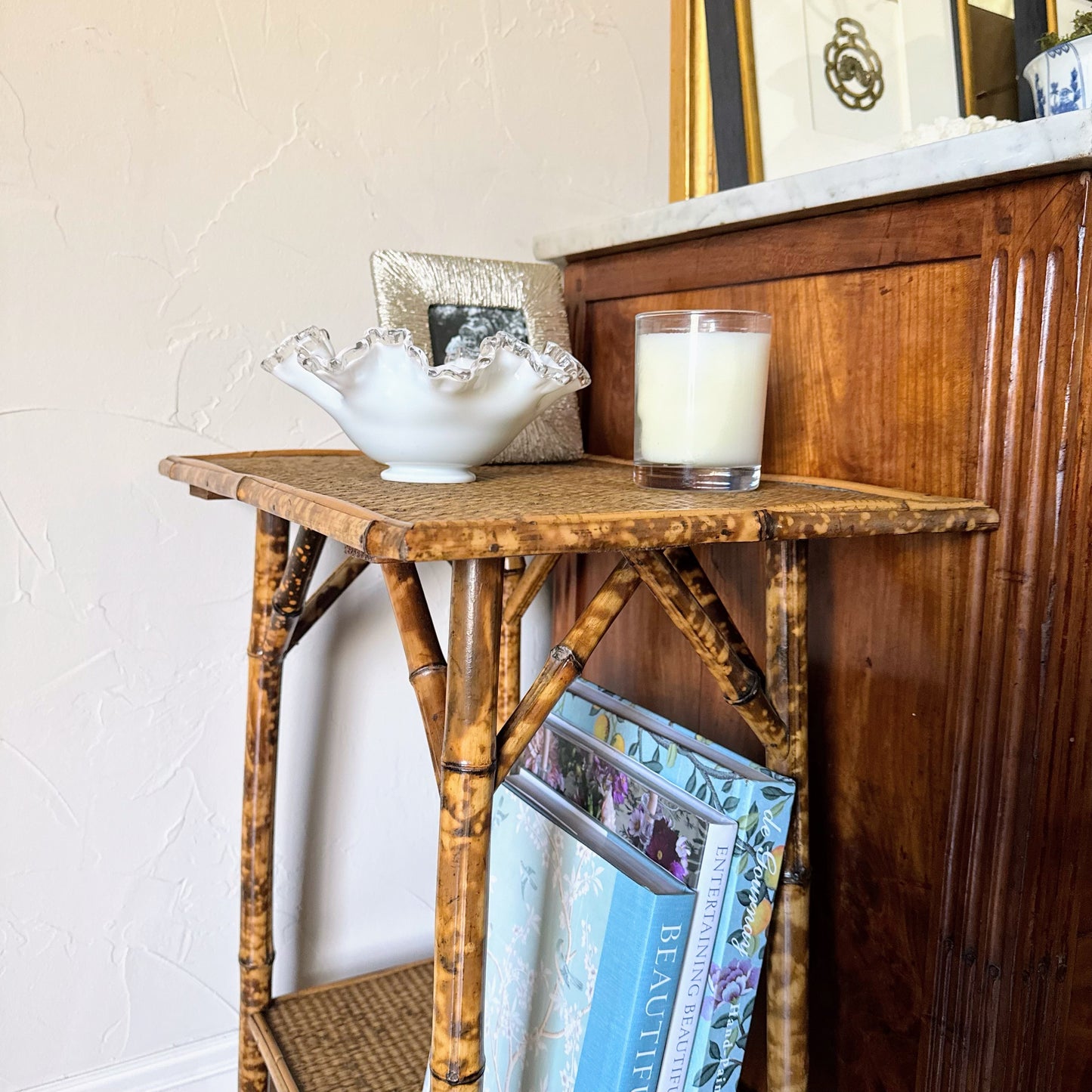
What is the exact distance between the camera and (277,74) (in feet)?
Answer: 2.74

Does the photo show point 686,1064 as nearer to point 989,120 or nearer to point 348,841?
point 348,841

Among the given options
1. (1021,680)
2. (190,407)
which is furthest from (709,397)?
(190,407)

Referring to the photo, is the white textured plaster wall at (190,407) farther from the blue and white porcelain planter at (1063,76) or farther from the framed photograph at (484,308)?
the blue and white porcelain planter at (1063,76)

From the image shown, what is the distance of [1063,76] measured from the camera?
703 mm

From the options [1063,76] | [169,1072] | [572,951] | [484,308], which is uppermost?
[1063,76]

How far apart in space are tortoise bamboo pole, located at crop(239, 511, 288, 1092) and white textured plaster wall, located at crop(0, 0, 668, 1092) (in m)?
0.07

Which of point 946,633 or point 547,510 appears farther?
point 946,633

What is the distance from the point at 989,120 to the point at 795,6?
0.20m

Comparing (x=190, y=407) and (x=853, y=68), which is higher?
(x=853, y=68)

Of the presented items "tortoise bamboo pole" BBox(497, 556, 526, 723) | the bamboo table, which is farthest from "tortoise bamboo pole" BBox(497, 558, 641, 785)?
"tortoise bamboo pole" BBox(497, 556, 526, 723)

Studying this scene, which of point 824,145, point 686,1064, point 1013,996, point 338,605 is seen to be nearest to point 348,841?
point 338,605

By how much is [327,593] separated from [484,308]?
27cm

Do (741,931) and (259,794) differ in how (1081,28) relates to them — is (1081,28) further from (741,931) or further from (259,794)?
(259,794)

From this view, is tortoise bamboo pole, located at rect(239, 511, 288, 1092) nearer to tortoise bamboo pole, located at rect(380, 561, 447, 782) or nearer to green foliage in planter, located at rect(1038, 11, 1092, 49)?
tortoise bamboo pole, located at rect(380, 561, 447, 782)
